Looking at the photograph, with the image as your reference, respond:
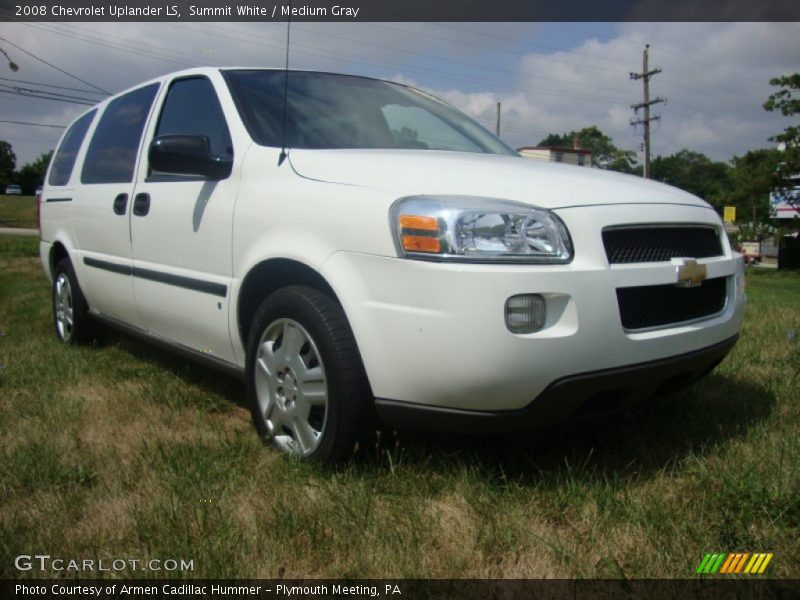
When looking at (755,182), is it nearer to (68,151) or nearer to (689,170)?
(68,151)

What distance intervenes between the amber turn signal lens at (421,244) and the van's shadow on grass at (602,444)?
790mm

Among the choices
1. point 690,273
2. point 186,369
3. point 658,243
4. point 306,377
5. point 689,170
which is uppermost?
point 689,170

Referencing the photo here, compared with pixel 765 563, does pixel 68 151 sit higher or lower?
higher

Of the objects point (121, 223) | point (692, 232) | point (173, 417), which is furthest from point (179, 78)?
point (692, 232)

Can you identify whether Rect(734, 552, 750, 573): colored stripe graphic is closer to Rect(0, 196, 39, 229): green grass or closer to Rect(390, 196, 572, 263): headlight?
Rect(390, 196, 572, 263): headlight

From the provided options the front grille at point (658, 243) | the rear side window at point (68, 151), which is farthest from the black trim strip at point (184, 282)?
the rear side window at point (68, 151)

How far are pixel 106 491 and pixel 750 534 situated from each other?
211 centimetres

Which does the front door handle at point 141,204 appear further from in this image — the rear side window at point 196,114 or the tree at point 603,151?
the tree at point 603,151

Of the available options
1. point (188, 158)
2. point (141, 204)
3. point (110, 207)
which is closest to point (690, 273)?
point (188, 158)

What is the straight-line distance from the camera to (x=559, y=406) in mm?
2201

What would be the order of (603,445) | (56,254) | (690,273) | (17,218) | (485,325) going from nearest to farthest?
(485,325), (690,273), (603,445), (56,254), (17,218)

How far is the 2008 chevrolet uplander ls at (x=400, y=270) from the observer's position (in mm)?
2129

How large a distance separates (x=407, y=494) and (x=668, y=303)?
1.14 metres

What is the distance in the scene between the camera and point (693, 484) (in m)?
2.38
